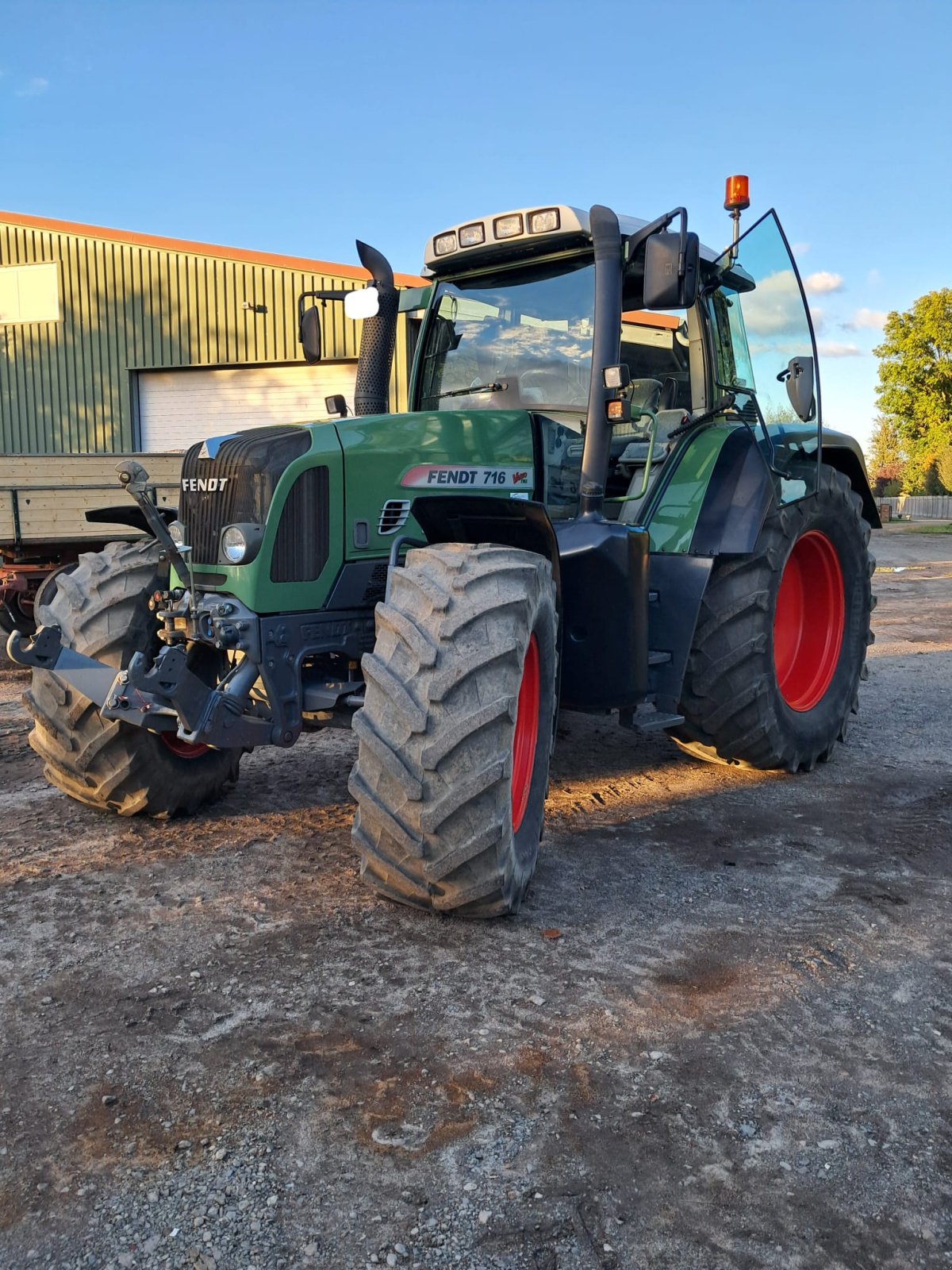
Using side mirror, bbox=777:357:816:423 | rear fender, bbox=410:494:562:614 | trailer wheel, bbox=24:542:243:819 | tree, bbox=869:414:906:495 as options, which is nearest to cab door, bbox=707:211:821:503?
side mirror, bbox=777:357:816:423

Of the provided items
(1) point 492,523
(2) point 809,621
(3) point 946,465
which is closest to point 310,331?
(1) point 492,523

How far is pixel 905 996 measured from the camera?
3.03 metres

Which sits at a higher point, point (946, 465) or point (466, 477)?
point (946, 465)

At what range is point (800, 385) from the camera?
5.21m

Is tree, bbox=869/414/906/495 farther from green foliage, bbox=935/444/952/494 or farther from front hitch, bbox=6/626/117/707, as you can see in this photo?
front hitch, bbox=6/626/117/707

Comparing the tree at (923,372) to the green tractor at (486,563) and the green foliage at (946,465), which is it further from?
the green tractor at (486,563)

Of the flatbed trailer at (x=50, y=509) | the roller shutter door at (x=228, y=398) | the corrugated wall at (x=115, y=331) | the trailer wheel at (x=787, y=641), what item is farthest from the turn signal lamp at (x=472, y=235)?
the corrugated wall at (x=115, y=331)

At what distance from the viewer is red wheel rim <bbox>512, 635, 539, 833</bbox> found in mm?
3773

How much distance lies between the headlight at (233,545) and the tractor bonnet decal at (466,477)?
0.68 metres

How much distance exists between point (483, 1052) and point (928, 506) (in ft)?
174

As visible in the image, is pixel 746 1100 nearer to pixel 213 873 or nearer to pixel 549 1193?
pixel 549 1193

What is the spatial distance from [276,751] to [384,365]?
2.36m

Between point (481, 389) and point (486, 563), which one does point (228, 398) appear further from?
point (486, 563)

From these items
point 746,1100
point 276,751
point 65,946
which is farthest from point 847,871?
point 276,751
